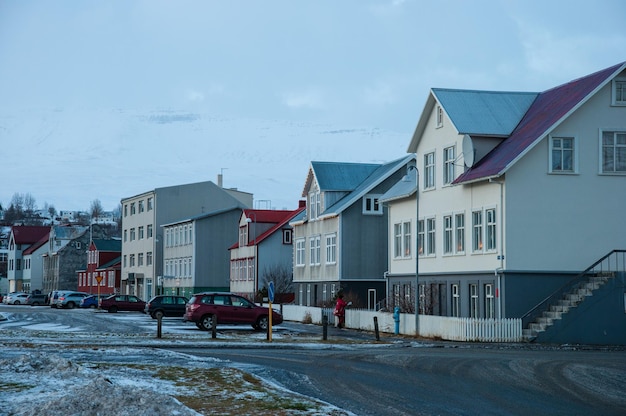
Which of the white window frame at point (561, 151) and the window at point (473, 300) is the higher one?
the white window frame at point (561, 151)

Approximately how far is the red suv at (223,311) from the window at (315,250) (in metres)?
18.3

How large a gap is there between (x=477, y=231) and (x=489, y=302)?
318cm

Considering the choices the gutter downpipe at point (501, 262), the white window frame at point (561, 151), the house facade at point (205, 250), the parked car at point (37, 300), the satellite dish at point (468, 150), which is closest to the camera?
the gutter downpipe at point (501, 262)

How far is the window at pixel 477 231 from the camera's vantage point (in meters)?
41.0

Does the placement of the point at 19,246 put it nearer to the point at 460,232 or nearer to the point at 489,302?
the point at 460,232

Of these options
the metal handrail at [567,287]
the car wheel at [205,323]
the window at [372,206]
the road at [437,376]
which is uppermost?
the window at [372,206]

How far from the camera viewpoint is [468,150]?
42.2m

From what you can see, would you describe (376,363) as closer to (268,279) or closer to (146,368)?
(146,368)

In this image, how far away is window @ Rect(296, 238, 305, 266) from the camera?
218 ft

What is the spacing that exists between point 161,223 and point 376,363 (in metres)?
78.8

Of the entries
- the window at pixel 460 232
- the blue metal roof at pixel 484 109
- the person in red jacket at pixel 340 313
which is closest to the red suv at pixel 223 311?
the person in red jacket at pixel 340 313

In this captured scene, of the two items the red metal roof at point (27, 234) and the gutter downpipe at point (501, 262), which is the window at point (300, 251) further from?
the red metal roof at point (27, 234)

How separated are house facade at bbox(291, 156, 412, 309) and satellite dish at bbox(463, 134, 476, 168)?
52.2 ft

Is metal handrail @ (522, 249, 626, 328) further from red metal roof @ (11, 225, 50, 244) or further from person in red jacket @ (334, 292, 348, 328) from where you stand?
red metal roof @ (11, 225, 50, 244)
